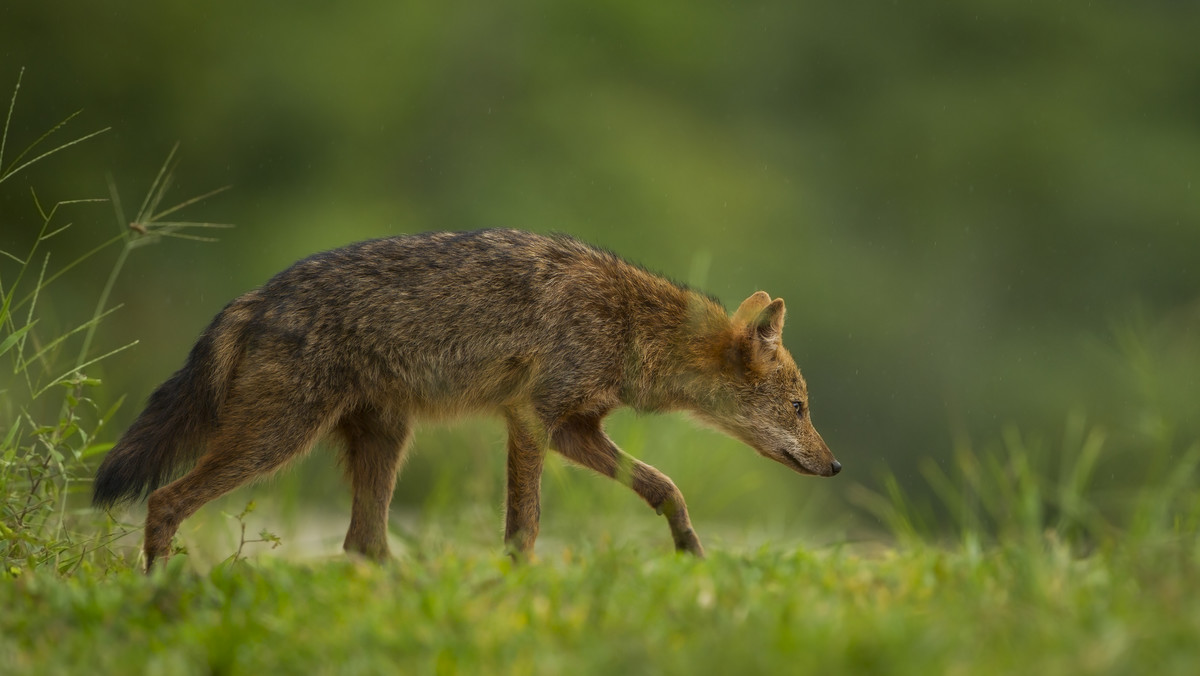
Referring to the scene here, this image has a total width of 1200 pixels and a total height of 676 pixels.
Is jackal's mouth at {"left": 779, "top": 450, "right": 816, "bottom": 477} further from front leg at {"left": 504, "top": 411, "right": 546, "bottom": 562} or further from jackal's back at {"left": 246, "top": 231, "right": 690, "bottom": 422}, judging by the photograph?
front leg at {"left": 504, "top": 411, "right": 546, "bottom": 562}

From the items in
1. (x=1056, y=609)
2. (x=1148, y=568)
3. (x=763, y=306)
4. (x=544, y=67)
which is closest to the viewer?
(x=1056, y=609)

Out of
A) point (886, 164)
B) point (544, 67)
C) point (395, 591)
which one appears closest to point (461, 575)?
point (395, 591)

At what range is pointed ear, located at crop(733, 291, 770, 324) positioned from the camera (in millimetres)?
7180

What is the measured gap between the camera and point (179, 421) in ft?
20.7

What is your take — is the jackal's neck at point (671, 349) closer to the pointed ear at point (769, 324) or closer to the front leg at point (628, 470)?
the pointed ear at point (769, 324)

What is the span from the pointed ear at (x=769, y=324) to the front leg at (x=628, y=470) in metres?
0.96

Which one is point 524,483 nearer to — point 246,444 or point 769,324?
point 246,444

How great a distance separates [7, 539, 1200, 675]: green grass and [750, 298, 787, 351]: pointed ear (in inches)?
86.3

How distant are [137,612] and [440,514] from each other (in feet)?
11.2

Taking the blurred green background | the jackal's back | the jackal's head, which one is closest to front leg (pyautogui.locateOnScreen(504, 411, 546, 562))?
the jackal's back

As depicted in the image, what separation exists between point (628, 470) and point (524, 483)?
478mm

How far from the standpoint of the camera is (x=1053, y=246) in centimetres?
2073

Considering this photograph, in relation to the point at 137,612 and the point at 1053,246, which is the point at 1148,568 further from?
the point at 1053,246

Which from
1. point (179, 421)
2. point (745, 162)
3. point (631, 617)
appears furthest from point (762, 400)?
point (745, 162)
